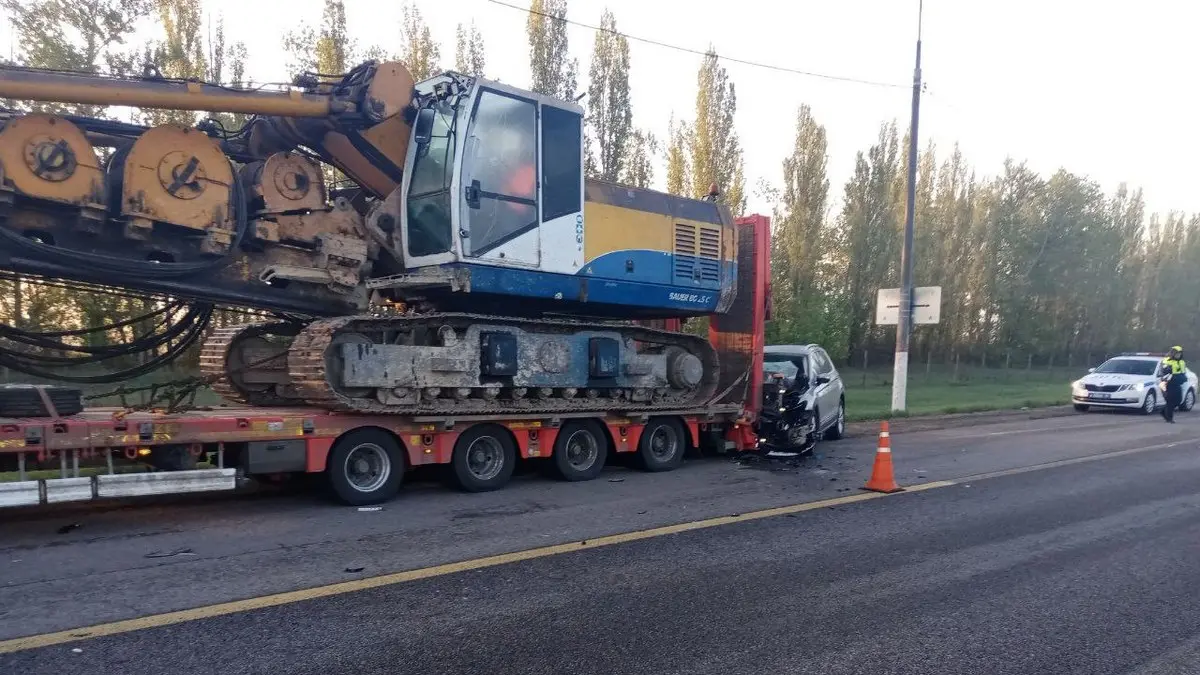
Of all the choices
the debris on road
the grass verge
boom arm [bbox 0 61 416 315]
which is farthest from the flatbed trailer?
the grass verge

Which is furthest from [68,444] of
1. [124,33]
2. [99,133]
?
[124,33]

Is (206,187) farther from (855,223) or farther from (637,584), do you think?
(855,223)

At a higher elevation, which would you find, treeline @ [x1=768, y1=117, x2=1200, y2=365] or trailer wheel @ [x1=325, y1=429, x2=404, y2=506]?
treeline @ [x1=768, y1=117, x2=1200, y2=365]

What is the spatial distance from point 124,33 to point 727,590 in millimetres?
16391

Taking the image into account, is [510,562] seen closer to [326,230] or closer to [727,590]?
[727,590]

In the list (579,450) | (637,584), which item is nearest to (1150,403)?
(579,450)

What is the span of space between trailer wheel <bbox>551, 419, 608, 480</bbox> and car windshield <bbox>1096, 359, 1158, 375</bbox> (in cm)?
1858

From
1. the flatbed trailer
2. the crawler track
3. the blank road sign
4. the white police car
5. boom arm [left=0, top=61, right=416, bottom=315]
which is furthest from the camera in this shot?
the white police car

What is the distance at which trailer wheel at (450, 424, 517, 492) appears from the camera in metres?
9.32

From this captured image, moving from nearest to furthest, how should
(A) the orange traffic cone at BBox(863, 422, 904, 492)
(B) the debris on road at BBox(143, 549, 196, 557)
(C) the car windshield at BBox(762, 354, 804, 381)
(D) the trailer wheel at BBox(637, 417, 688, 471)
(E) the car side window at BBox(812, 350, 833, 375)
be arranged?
(B) the debris on road at BBox(143, 549, 196, 557)
(A) the orange traffic cone at BBox(863, 422, 904, 492)
(D) the trailer wheel at BBox(637, 417, 688, 471)
(C) the car windshield at BBox(762, 354, 804, 381)
(E) the car side window at BBox(812, 350, 833, 375)

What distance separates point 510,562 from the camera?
639 centimetres

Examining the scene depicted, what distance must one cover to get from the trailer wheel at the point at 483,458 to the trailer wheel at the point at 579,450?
2.12ft

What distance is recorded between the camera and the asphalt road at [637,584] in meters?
4.57

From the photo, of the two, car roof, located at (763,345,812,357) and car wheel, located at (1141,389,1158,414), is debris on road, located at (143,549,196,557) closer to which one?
car roof, located at (763,345,812,357)
